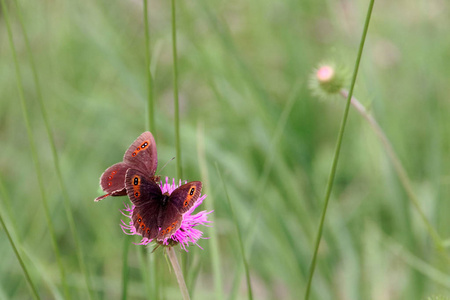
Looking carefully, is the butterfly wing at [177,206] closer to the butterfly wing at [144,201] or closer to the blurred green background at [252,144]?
the butterfly wing at [144,201]

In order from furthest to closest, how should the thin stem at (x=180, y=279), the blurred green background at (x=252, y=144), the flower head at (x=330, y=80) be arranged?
the blurred green background at (x=252, y=144) → the flower head at (x=330, y=80) → the thin stem at (x=180, y=279)

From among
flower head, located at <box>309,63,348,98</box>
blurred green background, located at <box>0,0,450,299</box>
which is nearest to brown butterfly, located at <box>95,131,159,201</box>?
blurred green background, located at <box>0,0,450,299</box>

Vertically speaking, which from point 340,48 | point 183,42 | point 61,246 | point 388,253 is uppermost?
point 340,48

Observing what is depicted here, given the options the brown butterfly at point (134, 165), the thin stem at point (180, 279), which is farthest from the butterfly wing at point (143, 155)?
the thin stem at point (180, 279)

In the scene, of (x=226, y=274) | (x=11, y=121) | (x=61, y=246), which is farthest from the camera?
(x=11, y=121)

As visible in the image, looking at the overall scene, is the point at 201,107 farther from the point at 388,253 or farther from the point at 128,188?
the point at 128,188

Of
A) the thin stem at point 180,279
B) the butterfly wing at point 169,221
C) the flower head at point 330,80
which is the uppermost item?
the flower head at point 330,80

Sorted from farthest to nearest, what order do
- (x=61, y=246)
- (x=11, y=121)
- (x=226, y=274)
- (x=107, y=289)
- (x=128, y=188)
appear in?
(x=11, y=121)
(x=61, y=246)
(x=226, y=274)
(x=107, y=289)
(x=128, y=188)

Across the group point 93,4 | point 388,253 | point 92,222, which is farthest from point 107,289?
point 93,4
